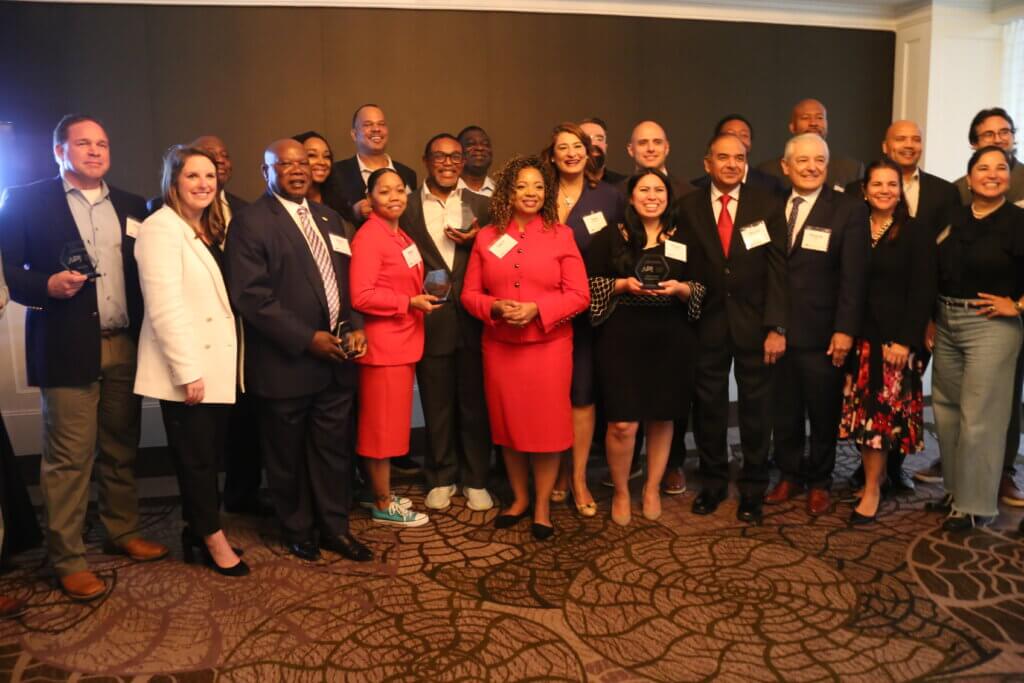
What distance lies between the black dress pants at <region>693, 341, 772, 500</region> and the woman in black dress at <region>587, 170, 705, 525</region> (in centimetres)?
21

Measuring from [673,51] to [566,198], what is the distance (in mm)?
3591

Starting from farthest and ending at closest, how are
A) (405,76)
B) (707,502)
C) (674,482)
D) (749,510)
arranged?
1. (405,76)
2. (674,482)
3. (707,502)
4. (749,510)

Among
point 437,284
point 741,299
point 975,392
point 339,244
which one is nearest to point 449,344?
point 437,284

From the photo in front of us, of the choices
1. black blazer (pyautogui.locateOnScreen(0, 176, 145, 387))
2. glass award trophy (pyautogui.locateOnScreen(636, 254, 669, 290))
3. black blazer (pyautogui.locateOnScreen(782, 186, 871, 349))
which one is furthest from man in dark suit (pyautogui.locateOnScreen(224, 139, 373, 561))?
black blazer (pyautogui.locateOnScreen(782, 186, 871, 349))

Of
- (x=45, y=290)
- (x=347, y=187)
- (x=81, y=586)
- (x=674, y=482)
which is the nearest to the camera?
(x=45, y=290)

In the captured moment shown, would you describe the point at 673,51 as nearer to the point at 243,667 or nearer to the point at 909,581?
the point at 909,581

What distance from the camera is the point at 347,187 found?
4152mm

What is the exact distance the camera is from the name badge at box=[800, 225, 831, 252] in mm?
3469

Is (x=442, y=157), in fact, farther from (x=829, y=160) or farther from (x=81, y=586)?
(x=829, y=160)

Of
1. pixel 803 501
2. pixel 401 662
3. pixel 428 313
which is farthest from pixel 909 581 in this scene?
pixel 428 313

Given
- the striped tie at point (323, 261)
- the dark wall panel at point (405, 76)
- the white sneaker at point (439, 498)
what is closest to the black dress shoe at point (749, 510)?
the white sneaker at point (439, 498)

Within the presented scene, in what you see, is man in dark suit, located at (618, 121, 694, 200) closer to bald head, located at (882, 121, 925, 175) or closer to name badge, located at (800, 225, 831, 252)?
name badge, located at (800, 225, 831, 252)

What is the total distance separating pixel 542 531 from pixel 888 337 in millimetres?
1716

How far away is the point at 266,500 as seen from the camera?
3.93 metres
